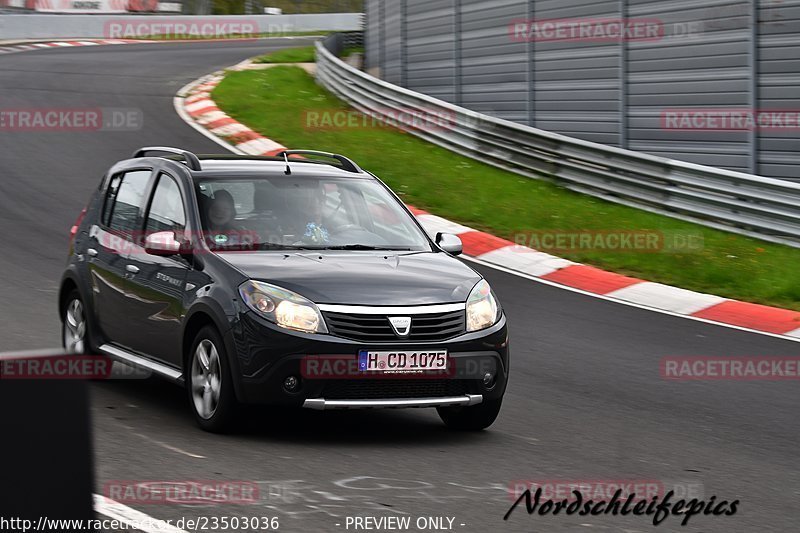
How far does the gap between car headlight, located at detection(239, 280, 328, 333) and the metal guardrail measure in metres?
8.39

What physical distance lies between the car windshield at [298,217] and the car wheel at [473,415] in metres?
1.10

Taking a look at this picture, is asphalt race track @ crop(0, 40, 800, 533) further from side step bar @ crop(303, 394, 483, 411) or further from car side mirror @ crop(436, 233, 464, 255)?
car side mirror @ crop(436, 233, 464, 255)

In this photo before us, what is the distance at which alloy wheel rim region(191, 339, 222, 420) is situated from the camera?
7.00 m

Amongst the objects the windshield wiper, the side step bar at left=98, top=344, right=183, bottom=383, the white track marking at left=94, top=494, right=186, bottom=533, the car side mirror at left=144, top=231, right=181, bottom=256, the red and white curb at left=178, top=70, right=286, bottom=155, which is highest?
the red and white curb at left=178, top=70, right=286, bottom=155

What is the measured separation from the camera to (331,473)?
6.19 meters

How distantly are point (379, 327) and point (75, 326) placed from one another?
9.94ft

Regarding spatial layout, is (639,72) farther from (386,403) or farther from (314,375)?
(314,375)

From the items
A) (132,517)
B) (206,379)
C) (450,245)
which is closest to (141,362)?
(206,379)

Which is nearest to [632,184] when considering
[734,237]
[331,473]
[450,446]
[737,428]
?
[734,237]

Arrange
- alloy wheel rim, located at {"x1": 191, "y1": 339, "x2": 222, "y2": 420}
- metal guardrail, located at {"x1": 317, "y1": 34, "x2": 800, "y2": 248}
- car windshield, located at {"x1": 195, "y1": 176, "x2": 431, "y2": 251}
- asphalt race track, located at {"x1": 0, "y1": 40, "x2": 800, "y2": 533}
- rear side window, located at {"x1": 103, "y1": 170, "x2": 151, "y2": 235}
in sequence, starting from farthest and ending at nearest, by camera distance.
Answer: metal guardrail, located at {"x1": 317, "y1": 34, "x2": 800, "y2": 248} → rear side window, located at {"x1": 103, "y1": 170, "x2": 151, "y2": 235} → car windshield, located at {"x1": 195, "y1": 176, "x2": 431, "y2": 251} → alloy wheel rim, located at {"x1": 191, "y1": 339, "x2": 222, "y2": 420} → asphalt race track, located at {"x1": 0, "y1": 40, "x2": 800, "y2": 533}

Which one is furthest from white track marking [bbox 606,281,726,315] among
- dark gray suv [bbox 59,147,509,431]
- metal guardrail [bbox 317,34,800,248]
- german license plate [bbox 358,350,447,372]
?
german license plate [bbox 358,350,447,372]

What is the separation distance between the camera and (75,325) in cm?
891

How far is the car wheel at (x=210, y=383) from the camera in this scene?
22.5ft

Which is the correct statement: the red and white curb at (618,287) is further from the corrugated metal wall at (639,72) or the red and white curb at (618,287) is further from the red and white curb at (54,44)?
the red and white curb at (54,44)
